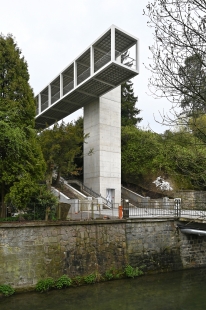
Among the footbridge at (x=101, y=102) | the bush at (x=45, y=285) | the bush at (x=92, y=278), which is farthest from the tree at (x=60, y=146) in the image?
the bush at (x=45, y=285)

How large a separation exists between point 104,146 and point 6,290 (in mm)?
13210

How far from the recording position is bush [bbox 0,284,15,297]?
30.7 feet

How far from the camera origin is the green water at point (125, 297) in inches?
354

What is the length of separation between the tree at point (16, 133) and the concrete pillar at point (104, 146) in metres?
8.76

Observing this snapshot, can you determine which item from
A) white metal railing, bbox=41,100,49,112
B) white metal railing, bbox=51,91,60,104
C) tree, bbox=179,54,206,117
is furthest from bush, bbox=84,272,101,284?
white metal railing, bbox=41,100,49,112

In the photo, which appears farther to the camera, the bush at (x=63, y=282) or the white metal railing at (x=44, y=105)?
the white metal railing at (x=44, y=105)

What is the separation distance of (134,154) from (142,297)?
16661mm

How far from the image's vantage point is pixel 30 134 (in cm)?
1220

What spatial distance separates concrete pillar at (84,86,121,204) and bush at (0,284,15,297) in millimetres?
11437

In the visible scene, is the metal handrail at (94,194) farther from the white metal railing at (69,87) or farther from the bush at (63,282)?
the bush at (63,282)

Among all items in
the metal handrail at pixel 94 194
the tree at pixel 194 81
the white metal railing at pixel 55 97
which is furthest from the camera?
the white metal railing at pixel 55 97

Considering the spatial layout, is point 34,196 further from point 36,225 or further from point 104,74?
point 104,74

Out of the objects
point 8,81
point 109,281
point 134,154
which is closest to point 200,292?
point 109,281

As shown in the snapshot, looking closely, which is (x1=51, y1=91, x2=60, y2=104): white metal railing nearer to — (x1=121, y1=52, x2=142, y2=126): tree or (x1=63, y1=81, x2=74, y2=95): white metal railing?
(x1=63, y1=81, x2=74, y2=95): white metal railing
